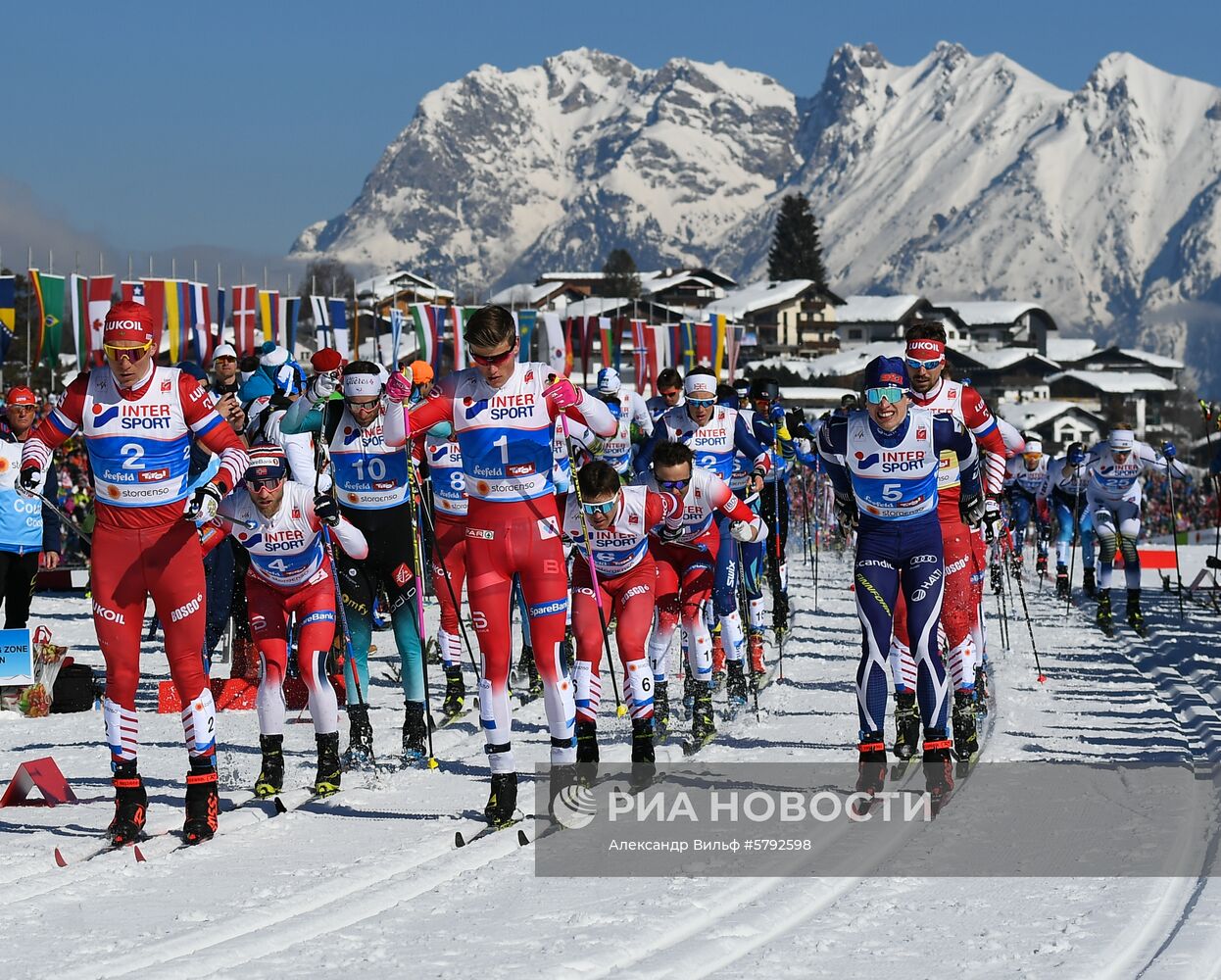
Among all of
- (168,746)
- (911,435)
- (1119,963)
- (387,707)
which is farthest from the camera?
(387,707)

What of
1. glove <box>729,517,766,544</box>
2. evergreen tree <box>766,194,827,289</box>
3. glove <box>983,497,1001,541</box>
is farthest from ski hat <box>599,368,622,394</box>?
evergreen tree <box>766,194,827,289</box>

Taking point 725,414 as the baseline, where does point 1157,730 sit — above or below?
below

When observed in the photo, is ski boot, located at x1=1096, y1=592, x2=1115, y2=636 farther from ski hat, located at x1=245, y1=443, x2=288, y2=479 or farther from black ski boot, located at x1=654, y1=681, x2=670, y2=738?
ski hat, located at x1=245, y1=443, x2=288, y2=479

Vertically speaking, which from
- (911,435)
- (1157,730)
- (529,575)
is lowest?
(1157,730)

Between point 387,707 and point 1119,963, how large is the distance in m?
7.59

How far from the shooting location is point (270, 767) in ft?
31.2

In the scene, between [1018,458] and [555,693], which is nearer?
[555,693]

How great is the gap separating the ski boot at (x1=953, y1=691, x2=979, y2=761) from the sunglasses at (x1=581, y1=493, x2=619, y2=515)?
234 cm

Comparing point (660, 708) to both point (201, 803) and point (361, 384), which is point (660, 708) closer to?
point (361, 384)

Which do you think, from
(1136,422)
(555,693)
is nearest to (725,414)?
(555,693)

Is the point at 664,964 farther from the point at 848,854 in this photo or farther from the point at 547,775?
the point at 547,775

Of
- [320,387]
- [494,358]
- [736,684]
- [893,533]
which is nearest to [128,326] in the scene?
[494,358]

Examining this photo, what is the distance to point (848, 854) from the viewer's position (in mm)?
7793

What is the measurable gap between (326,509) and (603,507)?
1747 mm
